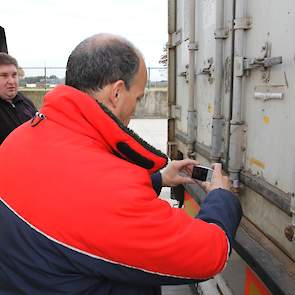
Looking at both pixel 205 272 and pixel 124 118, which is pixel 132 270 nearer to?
pixel 205 272

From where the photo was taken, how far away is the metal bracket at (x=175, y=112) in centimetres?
391

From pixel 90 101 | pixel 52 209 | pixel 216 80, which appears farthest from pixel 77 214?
pixel 216 80

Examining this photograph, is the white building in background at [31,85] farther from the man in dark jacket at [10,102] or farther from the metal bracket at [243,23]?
the metal bracket at [243,23]

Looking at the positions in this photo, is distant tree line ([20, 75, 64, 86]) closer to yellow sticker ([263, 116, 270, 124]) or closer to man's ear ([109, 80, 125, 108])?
yellow sticker ([263, 116, 270, 124])

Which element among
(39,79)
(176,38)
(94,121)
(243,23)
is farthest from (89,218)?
(39,79)

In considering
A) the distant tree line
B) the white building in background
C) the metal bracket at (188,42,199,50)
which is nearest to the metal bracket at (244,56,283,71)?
the metal bracket at (188,42,199,50)

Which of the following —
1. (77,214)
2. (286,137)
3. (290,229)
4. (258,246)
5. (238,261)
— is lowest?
(238,261)

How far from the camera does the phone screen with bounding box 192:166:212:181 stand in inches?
66.3

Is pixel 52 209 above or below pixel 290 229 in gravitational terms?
above

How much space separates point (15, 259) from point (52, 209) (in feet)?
0.77

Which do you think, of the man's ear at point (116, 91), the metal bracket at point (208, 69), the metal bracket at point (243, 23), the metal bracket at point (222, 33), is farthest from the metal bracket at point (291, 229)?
the metal bracket at point (208, 69)

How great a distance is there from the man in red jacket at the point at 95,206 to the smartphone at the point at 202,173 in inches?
13.4

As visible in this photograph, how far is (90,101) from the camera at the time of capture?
45.6 inches

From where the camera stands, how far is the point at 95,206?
1045 mm
